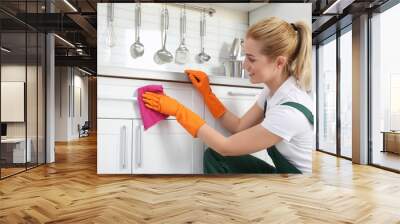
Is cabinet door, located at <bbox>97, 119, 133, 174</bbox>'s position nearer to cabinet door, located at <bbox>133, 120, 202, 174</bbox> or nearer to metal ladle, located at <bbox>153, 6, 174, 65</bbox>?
cabinet door, located at <bbox>133, 120, 202, 174</bbox>

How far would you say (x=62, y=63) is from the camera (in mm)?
9117

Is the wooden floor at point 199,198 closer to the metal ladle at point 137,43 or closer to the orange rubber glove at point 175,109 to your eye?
the orange rubber glove at point 175,109

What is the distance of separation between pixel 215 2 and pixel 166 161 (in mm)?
1468

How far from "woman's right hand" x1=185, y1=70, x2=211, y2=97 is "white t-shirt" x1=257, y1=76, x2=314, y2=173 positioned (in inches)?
17.9

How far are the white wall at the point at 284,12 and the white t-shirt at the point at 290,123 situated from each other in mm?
581

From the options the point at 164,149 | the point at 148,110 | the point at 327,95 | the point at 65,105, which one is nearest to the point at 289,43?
the point at 148,110

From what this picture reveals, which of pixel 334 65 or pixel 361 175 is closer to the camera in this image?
pixel 361 175

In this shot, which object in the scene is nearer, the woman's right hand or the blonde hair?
the blonde hair

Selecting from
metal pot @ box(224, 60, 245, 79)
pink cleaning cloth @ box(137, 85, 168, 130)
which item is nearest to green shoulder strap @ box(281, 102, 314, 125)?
metal pot @ box(224, 60, 245, 79)

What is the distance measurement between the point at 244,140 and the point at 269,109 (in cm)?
46

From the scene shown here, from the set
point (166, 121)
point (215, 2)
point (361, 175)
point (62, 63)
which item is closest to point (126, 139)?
point (166, 121)

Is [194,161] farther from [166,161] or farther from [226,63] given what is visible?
[226,63]

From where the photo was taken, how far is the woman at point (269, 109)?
8.39 ft

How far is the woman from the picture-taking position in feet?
8.39
